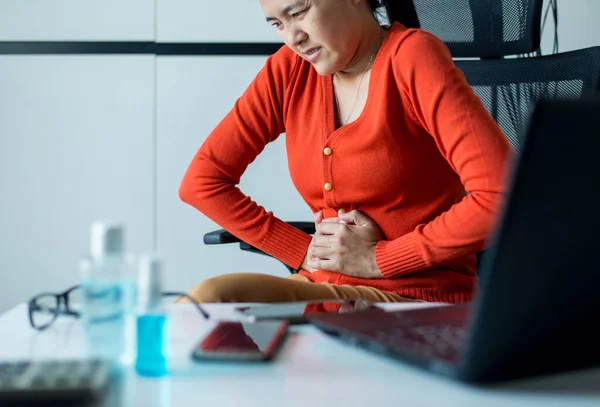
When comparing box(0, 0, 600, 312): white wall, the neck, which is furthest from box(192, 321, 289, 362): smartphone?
box(0, 0, 600, 312): white wall

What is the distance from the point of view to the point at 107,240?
0.58 metres

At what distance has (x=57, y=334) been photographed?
732 mm

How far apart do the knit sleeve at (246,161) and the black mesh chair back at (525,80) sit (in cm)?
45

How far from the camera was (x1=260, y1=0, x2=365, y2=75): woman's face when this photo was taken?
1296 millimetres

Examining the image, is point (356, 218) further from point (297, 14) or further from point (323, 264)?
point (297, 14)

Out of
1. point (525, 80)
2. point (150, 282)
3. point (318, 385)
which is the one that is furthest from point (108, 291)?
point (525, 80)

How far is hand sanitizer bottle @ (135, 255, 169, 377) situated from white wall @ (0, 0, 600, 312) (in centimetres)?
189

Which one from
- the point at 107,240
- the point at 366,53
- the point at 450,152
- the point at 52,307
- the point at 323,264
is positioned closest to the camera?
the point at 107,240

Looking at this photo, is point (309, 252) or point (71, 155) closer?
point (309, 252)

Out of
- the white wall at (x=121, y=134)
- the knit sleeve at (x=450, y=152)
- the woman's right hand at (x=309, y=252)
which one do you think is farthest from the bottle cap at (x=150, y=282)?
the white wall at (x=121, y=134)

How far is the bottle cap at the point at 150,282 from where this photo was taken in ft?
1.93

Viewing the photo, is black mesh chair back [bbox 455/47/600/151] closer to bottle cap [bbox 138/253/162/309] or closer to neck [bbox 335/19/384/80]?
neck [bbox 335/19/384/80]

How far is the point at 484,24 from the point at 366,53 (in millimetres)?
375

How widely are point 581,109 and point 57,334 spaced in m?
0.55
